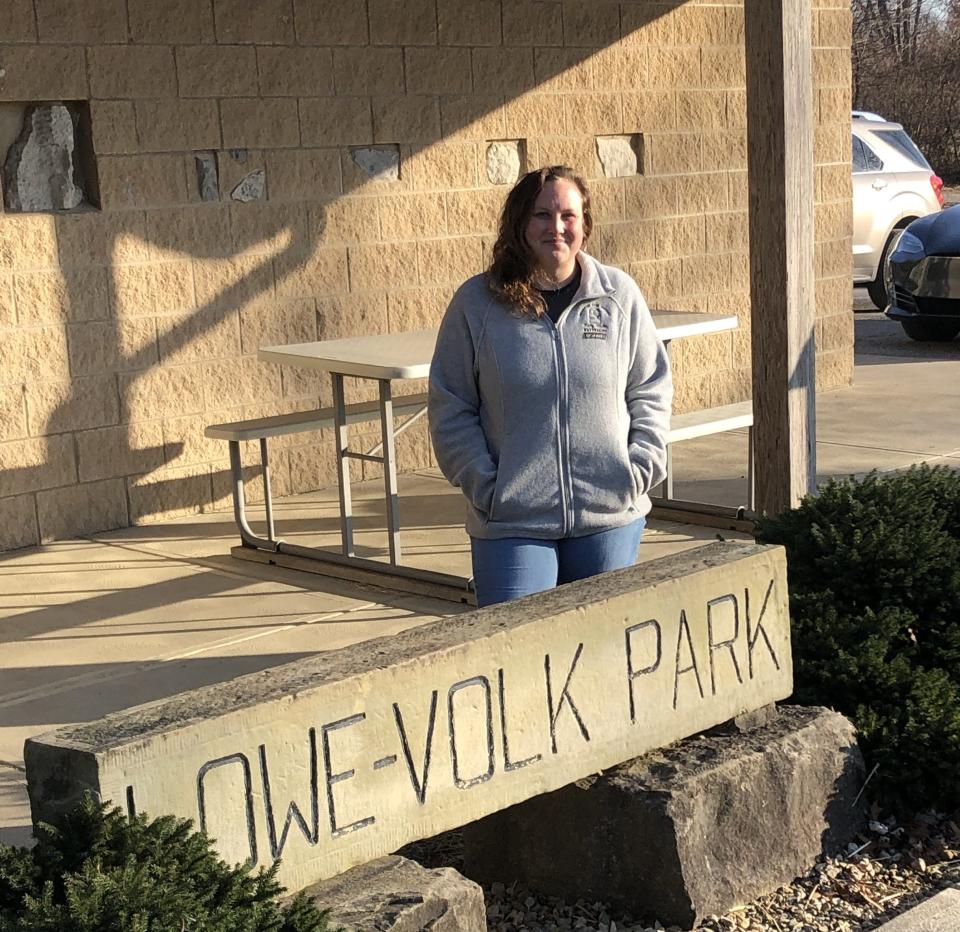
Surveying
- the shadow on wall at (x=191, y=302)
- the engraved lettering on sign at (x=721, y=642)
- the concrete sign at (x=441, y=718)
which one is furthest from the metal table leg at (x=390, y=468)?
the engraved lettering on sign at (x=721, y=642)

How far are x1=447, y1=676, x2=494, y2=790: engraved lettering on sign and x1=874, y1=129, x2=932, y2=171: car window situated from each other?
47.7 feet

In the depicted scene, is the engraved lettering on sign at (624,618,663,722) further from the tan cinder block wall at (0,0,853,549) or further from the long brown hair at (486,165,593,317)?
the tan cinder block wall at (0,0,853,549)

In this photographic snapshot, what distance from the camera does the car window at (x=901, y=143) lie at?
667 inches

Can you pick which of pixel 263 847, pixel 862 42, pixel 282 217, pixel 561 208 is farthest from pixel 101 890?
pixel 862 42

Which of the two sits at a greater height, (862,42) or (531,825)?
(862,42)

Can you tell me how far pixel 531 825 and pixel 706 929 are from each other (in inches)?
18.1

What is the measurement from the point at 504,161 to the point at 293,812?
6468mm

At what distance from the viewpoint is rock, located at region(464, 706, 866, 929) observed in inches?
146

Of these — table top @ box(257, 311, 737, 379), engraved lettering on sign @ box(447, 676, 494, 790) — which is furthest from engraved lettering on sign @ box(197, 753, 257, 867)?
table top @ box(257, 311, 737, 379)

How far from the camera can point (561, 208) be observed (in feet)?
13.4

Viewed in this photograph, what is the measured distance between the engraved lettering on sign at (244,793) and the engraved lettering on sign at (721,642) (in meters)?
1.29

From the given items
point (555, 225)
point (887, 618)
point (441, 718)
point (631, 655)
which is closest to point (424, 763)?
point (441, 718)

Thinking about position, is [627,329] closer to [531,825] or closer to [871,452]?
[531,825]

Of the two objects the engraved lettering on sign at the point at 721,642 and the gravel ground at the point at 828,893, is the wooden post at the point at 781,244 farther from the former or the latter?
the engraved lettering on sign at the point at 721,642
